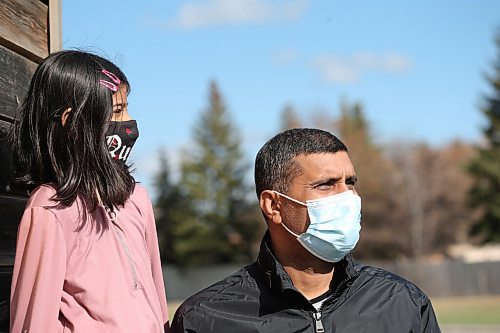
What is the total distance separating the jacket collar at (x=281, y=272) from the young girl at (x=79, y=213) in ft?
1.57

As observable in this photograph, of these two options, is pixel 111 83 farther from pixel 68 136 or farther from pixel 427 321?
pixel 427 321

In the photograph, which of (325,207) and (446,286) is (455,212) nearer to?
(446,286)

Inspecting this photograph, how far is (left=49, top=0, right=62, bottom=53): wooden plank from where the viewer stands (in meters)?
3.90

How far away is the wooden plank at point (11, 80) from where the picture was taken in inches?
134

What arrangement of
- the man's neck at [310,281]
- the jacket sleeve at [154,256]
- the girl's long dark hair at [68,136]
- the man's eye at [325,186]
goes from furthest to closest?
the man's eye at [325,186] → the man's neck at [310,281] → the jacket sleeve at [154,256] → the girl's long dark hair at [68,136]

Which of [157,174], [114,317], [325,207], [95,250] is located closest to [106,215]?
[95,250]

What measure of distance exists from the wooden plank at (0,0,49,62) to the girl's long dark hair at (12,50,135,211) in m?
0.48

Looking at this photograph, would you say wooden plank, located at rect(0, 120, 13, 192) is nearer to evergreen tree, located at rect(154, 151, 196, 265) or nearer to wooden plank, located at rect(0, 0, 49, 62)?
wooden plank, located at rect(0, 0, 49, 62)

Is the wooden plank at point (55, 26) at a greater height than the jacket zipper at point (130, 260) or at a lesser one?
greater

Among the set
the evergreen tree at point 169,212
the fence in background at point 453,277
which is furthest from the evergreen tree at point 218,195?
the fence in background at point 453,277

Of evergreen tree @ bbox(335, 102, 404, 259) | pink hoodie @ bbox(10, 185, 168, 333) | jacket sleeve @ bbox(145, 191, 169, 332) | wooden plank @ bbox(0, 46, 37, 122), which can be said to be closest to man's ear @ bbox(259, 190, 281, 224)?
jacket sleeve @ bbox(145, 191, 169, 332)

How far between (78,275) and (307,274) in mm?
1087

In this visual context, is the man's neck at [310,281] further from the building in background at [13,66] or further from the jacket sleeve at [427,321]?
the building in background at [13,66]

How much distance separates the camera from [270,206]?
3.65 m
